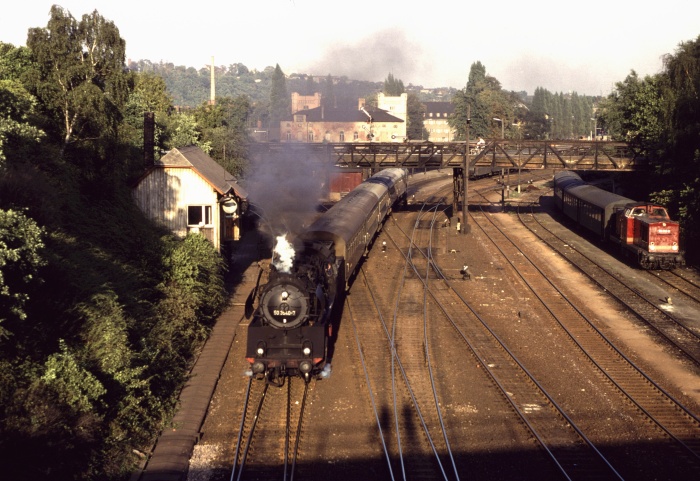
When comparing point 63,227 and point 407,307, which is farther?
point 407,307

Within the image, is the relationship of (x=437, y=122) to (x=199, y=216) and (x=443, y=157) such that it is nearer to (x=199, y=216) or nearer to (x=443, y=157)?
(x=443, y=157)

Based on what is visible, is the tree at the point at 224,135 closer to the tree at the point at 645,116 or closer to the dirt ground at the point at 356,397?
the dirt ground at the point at 356,397

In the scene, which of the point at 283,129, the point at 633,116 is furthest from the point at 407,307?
the point at 283,129

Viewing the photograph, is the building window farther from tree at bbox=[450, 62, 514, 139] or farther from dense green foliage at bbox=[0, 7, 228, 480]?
tree at bbox=[450, 62, 514, 139]

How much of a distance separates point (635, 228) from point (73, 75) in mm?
28600

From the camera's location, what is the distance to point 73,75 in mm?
29531

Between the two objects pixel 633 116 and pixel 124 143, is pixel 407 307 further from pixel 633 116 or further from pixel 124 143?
pixel 633 116


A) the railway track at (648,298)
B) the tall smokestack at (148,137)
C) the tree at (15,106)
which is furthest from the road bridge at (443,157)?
the tree at (15,106)

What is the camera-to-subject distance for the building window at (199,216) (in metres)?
31.9

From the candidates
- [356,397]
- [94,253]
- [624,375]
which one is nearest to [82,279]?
[94,253]

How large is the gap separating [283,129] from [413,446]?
8226cm

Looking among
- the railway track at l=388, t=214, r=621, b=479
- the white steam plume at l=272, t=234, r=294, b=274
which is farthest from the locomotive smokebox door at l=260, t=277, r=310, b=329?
the railway track at l=388, t=214, r=621, b=479

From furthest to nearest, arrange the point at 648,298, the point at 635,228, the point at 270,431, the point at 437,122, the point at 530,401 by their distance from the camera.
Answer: the point at 437,122
the point at 635,228
the point at 648,298
the point at 530,401
the point at 270,431

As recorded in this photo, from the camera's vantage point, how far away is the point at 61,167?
2806 centimetres
